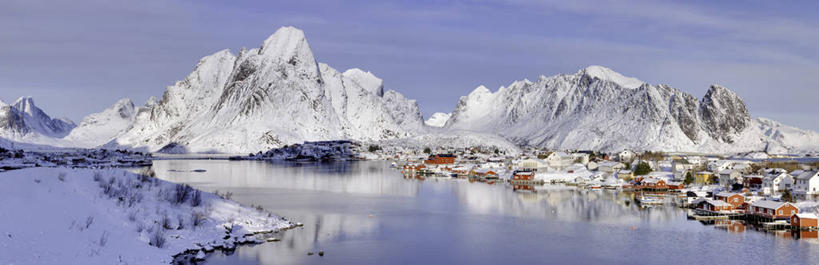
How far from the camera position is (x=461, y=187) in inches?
2832

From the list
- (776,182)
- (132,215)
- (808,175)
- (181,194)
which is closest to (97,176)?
(181,194)

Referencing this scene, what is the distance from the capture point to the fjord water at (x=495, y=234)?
101 feet

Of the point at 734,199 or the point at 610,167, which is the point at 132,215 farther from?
the point at 610,167

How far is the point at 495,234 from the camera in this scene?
3722 centimetres

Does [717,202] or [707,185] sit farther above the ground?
[707,185]

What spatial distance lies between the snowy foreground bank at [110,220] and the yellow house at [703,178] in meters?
49.9

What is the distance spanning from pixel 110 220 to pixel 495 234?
60.6 ft

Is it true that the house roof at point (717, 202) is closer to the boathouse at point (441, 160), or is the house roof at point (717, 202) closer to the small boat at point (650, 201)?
the small boat at point (650, 201)

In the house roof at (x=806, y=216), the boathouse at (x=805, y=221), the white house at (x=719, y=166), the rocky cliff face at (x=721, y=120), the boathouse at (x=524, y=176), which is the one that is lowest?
the boathouse at (x=805, y=221)

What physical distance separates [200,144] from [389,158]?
54.6 metres

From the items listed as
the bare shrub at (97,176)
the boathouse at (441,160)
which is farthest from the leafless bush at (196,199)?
the boathouse at (441,160)

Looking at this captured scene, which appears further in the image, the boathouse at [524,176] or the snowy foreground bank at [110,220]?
the boathouse at [524,176]

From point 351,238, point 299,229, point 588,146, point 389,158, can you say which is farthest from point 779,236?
point 588,146

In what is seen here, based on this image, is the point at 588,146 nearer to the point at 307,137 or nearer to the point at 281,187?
the point at 307,137
